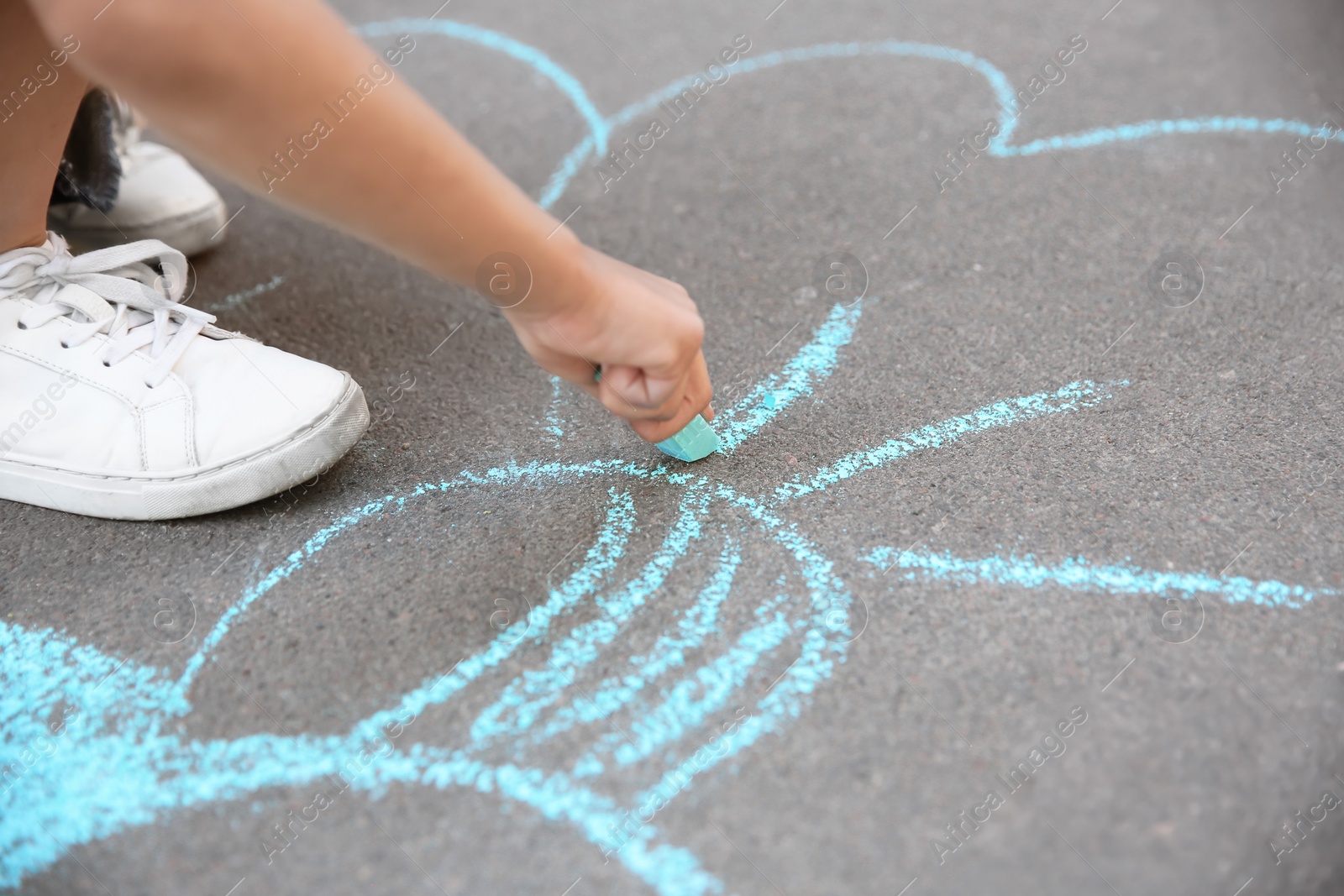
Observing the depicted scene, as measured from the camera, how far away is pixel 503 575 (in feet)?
3.22

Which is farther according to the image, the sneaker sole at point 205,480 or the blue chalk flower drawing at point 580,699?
the sneaker sole at point 205,480

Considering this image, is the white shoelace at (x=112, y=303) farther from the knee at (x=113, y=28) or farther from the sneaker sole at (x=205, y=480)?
the knee at (x=113, y=28)

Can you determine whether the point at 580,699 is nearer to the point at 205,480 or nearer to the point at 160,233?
the point at 205,480

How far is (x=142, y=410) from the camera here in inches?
41.2

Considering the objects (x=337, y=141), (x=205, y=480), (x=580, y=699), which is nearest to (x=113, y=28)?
(x=337, y=141)

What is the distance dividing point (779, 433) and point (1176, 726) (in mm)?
517

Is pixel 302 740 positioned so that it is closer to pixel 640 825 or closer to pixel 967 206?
pixel 640 825

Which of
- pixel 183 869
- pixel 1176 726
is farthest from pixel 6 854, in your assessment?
pixel 1176 726

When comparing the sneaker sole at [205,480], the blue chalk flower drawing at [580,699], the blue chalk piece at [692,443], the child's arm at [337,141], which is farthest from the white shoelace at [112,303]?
the blue chalk piece at [692,443]

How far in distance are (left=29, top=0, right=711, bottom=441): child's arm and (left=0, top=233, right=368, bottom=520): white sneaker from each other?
1.17ft

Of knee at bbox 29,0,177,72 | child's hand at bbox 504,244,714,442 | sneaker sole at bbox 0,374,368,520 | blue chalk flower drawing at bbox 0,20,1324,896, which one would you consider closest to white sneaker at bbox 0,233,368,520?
sneaker sole at bbox 0,374,368,520

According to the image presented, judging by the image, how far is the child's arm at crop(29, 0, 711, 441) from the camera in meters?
0.65

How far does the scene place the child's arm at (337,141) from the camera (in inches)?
25.5

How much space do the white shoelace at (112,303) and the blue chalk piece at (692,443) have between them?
0.56 meters
